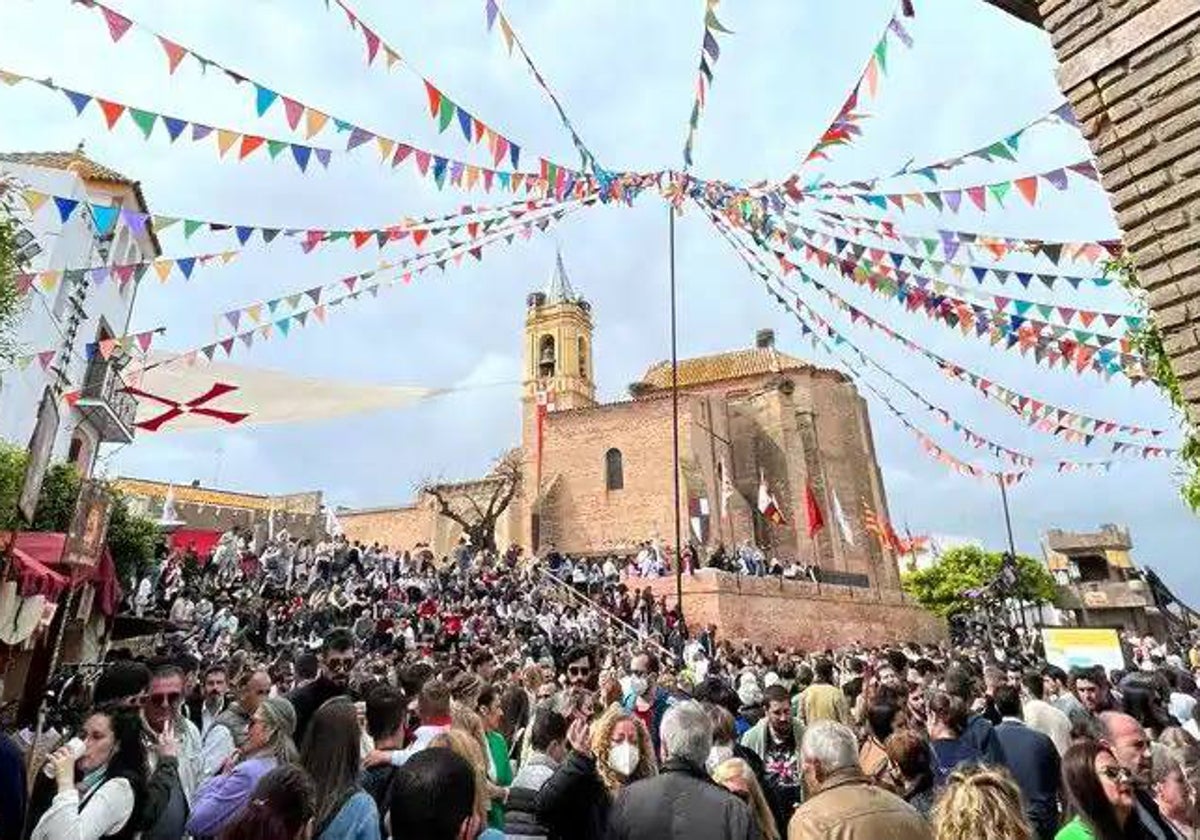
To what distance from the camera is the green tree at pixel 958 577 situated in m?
46.7

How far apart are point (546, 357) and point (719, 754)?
47.3m

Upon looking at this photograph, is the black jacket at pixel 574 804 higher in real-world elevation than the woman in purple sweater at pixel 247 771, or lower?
lower

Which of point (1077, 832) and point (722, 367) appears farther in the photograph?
point (722, 367)

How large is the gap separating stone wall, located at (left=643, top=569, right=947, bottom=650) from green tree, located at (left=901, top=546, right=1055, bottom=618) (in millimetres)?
17199

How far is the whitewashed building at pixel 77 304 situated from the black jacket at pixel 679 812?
50.2ft

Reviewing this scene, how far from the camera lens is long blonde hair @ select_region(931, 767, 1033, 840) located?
2537 mm

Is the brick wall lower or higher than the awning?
higher

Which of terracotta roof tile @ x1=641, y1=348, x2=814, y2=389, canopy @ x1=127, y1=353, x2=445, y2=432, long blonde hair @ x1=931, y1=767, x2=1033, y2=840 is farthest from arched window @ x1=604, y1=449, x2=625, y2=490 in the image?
long blonde hair @ x1=931, y1=767, x2=1033, y2=840

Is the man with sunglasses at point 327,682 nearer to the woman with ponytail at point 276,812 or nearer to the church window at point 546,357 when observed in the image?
the woman with ponytail at point 276,812

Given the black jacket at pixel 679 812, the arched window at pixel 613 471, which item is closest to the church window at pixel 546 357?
the arched window at pixel 613 471

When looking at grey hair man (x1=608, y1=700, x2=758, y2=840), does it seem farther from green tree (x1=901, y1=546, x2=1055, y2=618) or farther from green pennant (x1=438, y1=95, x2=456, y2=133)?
green tree (x1=901, y1=546, x2=1055, y2=618)

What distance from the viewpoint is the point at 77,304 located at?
17.2 m

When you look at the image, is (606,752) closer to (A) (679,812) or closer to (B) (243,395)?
(A) (679,812)

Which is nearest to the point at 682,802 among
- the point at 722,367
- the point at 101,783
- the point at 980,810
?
the point at 980,810
